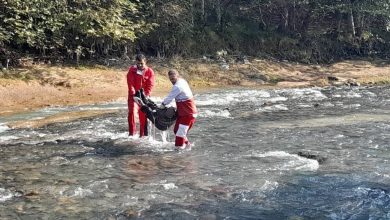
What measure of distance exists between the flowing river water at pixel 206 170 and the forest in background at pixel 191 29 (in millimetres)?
8963

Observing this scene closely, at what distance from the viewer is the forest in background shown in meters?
24.8

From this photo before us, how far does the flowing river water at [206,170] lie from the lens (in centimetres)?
773

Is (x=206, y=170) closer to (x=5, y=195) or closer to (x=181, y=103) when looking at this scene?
(x=181, y=103)

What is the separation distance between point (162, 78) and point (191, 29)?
5.77m

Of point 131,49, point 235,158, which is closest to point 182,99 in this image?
point 235,158

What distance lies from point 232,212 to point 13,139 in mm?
7976

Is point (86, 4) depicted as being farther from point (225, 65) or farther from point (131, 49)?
point (225, 65)

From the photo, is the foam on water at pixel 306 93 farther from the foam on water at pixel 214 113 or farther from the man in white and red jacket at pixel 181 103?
the man in white and red jacket at pixel 181 103

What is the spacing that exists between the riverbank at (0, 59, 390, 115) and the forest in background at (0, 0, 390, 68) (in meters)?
1.38

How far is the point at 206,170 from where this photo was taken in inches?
398

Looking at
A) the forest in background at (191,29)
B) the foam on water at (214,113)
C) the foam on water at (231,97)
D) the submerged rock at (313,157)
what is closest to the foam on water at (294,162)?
the submerged rock at (313,157)

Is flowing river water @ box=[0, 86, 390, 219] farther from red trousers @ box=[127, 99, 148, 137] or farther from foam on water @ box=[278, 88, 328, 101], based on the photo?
foam on water @ box=[278, 88, 328, 101]

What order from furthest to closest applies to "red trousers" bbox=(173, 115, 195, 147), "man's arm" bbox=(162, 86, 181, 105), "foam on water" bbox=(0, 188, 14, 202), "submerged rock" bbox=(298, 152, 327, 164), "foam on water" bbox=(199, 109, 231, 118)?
"foam on water" bbox=(199, 109, 231, 118) → "red trousers" bbox=(173, 115, 195, 147) → "man's arm" bbox=(162, 86, 181, 105) → "submerged rock" bbox=(298, 152, 327, 164) → "foam on water" bbox=(0, 188, 14, 202)

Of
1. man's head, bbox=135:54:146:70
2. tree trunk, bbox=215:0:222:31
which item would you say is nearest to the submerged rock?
man's head, bbox=135:54:146:70
